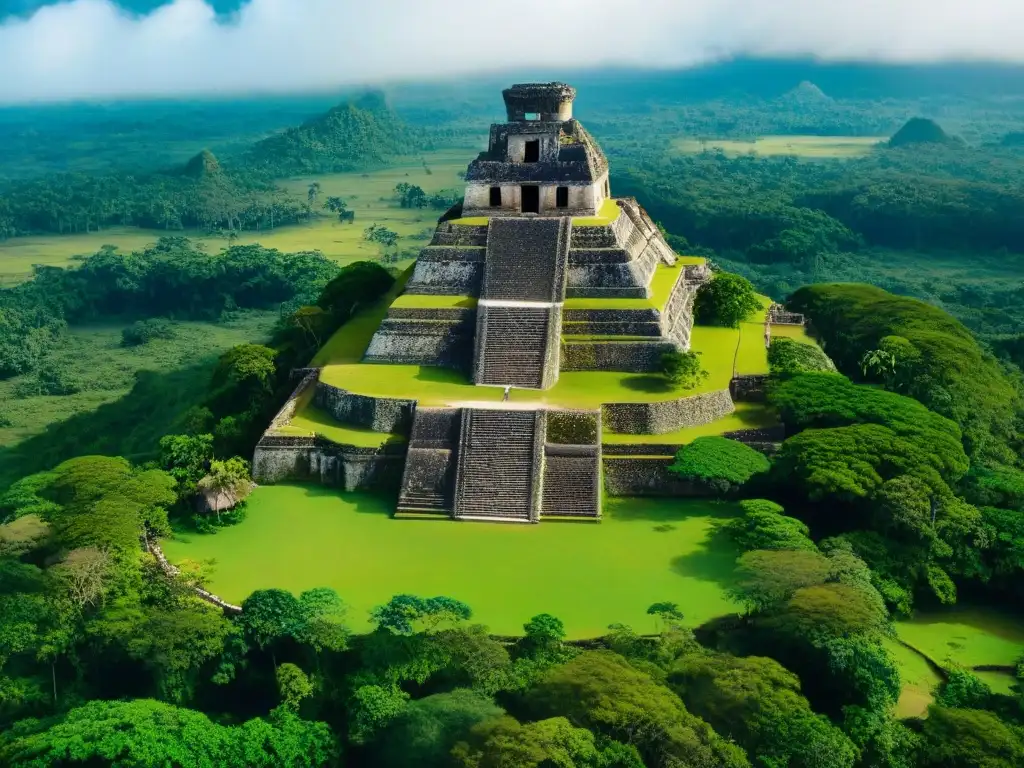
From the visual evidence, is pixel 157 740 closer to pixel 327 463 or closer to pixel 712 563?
pixel 327 463

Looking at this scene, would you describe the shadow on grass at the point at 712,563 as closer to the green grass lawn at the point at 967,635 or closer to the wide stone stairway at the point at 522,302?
the green grass lawn at the point at 967,635

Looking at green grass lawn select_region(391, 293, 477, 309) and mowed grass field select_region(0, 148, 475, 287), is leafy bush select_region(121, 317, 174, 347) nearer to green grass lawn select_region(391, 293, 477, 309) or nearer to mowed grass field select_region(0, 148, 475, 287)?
mowed grass field select_region(0, 148, 475, 287)

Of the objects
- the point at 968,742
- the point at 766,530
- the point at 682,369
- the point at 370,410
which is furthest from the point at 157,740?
the point at 682,369

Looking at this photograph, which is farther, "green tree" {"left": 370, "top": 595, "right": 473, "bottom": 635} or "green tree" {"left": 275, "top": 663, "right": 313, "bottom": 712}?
"green tree" {"left": 370, "top": 595, "right": 473, "bottom": 635}

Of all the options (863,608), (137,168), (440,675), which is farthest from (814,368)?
(137,168)

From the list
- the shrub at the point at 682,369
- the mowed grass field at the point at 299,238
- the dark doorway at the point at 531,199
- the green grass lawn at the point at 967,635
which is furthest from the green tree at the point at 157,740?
the mowed grass field at the point at 299,238

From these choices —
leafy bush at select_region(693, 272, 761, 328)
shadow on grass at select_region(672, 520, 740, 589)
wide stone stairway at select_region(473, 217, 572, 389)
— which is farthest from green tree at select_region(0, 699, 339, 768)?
leafy bush at select_region(693, 272, 761, 328)

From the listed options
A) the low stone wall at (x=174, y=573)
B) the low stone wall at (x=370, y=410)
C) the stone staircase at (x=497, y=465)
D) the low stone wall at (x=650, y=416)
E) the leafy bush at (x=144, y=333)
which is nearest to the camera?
the low stone wall at (x=174, y=573)
